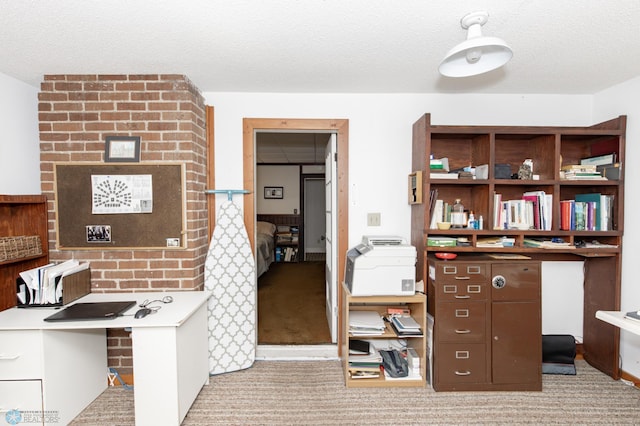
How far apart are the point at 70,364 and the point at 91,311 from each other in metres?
0.40

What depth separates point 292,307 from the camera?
11.9 feet

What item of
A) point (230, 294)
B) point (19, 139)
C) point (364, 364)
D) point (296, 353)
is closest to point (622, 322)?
point (364, 364)

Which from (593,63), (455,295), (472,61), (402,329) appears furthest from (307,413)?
(593,63)

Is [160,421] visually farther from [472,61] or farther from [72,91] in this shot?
[472,61]

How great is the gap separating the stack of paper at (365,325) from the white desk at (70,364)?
117cm

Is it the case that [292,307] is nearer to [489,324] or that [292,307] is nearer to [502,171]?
[489,324]

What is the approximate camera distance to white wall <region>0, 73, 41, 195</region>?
201cm

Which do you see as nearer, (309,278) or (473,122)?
(473,122)

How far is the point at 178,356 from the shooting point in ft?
5.64

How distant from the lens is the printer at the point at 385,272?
214 centimetres

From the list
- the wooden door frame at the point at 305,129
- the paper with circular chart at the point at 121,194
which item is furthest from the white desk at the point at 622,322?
the paper with circular chart at the point at 121,194

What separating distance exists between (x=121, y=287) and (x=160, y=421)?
1.00 m

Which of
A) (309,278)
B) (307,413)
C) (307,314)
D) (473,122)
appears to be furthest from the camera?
(309,278)

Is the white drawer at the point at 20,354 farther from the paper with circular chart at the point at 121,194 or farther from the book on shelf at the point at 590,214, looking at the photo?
the book on shelf at the point at 590,214
